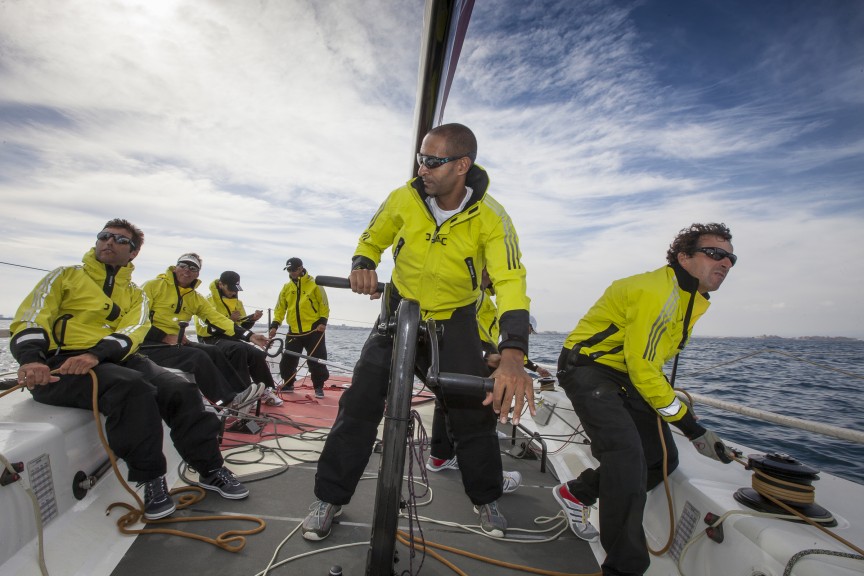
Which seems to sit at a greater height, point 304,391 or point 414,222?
point 414,222

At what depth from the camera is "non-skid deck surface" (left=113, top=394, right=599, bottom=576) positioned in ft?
6.37

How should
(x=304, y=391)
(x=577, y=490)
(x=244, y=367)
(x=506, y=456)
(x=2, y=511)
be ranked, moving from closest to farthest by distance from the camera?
1. (x=2, y=511)
2. (x=577, y=490)
3. (x=506, y=456)
4. (x=244, y=367)
5. (x=304, y=391)

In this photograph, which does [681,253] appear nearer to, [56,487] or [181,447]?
[181,447]

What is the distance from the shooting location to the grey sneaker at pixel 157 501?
2.23 meters

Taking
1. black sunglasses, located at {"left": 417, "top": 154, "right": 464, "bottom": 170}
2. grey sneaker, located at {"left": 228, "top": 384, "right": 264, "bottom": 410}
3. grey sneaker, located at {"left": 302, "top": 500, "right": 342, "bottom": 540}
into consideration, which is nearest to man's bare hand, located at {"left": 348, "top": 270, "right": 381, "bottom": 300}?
black sunglasses, located at {"left": 417, "top": 154, "right": 464, "bottom": 170}

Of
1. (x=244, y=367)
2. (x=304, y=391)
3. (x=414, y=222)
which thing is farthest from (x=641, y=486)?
(x=304, y=391)

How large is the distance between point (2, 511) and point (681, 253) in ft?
11.0

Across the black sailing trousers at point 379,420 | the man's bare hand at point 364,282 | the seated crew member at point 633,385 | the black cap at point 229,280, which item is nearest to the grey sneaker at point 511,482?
the seated crew member at point 633,385

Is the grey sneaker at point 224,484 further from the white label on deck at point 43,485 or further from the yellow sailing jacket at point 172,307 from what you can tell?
the yellow sailing jacket at point 172,307

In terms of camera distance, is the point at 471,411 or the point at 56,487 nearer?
the point at 56,487

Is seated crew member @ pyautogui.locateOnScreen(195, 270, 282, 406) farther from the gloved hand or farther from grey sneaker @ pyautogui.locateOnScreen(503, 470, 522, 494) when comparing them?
the gloved hand

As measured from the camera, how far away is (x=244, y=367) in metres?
4.85

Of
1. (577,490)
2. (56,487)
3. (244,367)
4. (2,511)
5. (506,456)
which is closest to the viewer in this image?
(2,511)

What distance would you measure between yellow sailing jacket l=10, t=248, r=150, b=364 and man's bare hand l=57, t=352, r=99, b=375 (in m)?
0.14
